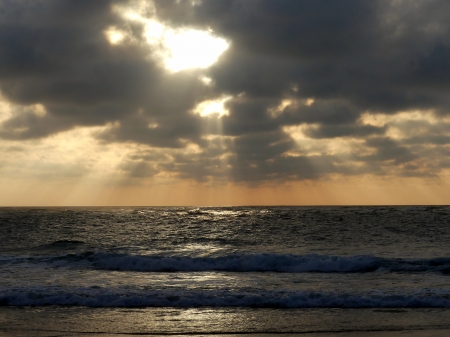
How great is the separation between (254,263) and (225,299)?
10.7 metres

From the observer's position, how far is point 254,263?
28.7 metres

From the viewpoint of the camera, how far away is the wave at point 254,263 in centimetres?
2723

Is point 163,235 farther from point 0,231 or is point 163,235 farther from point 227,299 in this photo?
point 227,299

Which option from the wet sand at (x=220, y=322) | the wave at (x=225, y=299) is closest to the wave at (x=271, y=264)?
the wave at (x=225, y=299)

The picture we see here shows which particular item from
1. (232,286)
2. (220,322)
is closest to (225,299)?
(232,286)

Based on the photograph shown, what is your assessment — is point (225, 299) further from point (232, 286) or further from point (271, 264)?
point (271, 264)

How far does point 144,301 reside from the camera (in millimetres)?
17922

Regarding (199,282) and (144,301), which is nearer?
(144,301)

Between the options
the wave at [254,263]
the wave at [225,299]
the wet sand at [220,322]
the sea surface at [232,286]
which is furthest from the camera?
the wave at [254,263]

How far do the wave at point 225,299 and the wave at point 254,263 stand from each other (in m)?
8.61

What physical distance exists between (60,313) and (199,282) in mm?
7757

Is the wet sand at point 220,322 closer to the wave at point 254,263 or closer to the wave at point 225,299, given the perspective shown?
the wave at point 225,299

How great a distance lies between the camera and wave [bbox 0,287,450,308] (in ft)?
57.3

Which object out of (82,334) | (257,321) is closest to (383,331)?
(257,321)
